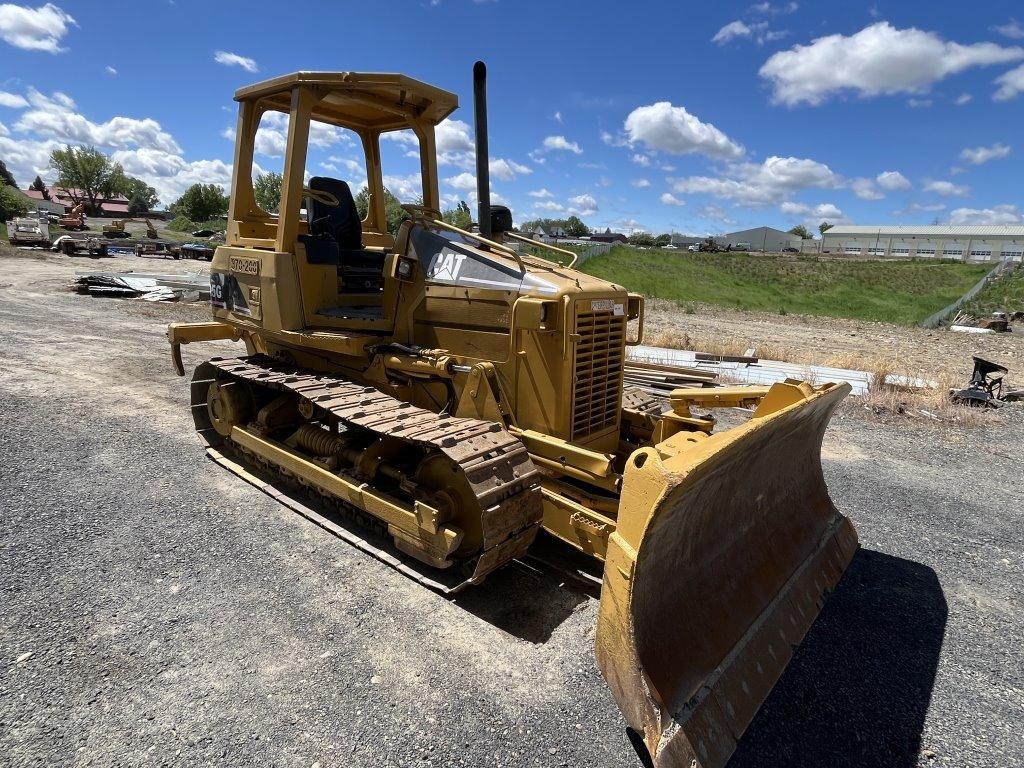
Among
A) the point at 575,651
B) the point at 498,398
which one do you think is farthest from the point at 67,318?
the point at 575,651

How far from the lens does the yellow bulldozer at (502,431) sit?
2.70 meters

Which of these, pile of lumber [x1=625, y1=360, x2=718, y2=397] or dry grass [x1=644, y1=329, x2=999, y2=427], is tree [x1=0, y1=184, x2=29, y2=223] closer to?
pile of lumber [x1=625, y1=360, x2=718, y2=397]

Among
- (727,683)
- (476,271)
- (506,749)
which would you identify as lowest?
(506,749)

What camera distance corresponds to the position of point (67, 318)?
1305cm

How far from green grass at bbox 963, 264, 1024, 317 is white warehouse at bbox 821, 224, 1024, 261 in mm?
55715

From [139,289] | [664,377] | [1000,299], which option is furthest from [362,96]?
[1000,299]

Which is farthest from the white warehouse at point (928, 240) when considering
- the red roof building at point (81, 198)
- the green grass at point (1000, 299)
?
the red roof building at point (81, 198)

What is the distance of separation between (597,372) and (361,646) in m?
2.34

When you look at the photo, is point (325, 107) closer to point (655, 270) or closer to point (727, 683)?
point (727, 683)

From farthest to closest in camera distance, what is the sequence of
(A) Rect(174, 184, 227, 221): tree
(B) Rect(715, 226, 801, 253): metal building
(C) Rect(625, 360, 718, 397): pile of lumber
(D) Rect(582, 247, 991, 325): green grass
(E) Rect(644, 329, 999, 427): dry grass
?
(B) Rect(715, 226, 801, 253): metal building
(A) Rect(174, 184, 227, 221): tree
(D) Rect(582, 247, 991, 325): green grass
(C) Rect(625, 360, 718, 397): pile of lumber
(E) Rect(644, 329, 999, 427): dry grass

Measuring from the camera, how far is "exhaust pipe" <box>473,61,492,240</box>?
4.70m

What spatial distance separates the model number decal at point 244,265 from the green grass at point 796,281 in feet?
75.2

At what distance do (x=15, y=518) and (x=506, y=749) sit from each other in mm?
4255

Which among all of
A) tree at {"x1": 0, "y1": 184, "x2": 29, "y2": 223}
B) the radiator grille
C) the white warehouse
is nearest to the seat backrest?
the radiator grille
